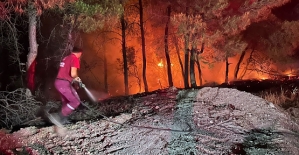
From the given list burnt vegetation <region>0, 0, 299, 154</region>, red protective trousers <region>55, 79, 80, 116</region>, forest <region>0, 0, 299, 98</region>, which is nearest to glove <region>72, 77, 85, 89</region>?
red protective trousers <region>55, 79, 80, 116</region>

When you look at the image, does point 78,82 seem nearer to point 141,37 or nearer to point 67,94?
point 67,94

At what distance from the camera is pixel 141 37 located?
19344 millimetres

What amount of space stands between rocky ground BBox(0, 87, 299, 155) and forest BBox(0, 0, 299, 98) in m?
3.07

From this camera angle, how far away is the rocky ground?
16.8 feet

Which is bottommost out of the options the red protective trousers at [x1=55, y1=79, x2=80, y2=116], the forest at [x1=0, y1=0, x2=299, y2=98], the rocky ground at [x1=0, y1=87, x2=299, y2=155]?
the rocky ground at [x1=0, y1=87, x2=299, y2=155]

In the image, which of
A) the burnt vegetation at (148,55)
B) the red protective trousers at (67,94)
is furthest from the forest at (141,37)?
the red protective trousers at (67,94)

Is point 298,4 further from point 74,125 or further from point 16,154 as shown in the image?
point 16,154

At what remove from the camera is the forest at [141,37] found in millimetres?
8898

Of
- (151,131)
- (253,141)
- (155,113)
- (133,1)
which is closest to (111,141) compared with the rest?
(151,131)

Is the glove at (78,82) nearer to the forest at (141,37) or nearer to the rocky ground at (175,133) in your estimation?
the rocky ground at (175,133)

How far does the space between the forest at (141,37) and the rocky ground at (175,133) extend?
10.1 feet

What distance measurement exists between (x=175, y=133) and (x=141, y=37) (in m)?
14.2

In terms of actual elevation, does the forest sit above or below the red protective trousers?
above

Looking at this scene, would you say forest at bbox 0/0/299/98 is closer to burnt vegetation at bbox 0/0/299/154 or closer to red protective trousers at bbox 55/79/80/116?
burnt vegetation at bbox 0/0/299/154
